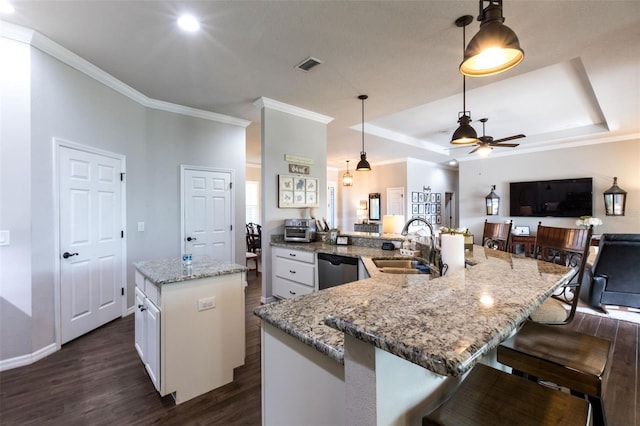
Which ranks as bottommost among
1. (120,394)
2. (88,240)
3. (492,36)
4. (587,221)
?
(120,394)

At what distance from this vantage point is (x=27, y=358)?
2467mm

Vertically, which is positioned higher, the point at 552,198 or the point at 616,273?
the point at 552,198

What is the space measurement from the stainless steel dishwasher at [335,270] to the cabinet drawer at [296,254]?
125 mm

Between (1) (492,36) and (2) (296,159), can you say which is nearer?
(1) (492,36)

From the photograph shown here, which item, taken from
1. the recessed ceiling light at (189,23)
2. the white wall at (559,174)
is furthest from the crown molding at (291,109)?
the white wall at (559,174)

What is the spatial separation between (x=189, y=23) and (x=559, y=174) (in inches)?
296

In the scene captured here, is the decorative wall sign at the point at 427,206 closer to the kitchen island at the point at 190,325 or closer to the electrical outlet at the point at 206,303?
the kitchen island at the point at 190,325

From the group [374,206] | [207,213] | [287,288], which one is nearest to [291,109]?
[207,213]

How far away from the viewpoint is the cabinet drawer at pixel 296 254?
11.4 ft

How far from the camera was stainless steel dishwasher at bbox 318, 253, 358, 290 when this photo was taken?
3053 millimetres

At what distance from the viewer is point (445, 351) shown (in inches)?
21.9

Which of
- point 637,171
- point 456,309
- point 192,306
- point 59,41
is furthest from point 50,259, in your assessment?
point 637,171

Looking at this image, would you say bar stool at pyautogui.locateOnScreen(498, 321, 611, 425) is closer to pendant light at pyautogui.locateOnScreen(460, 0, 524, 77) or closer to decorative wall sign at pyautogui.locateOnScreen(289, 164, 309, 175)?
pendant light at pyautogui.locateOnScreen(460, 0, 524, 77)

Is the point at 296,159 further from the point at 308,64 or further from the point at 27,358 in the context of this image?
the point at 27,358
